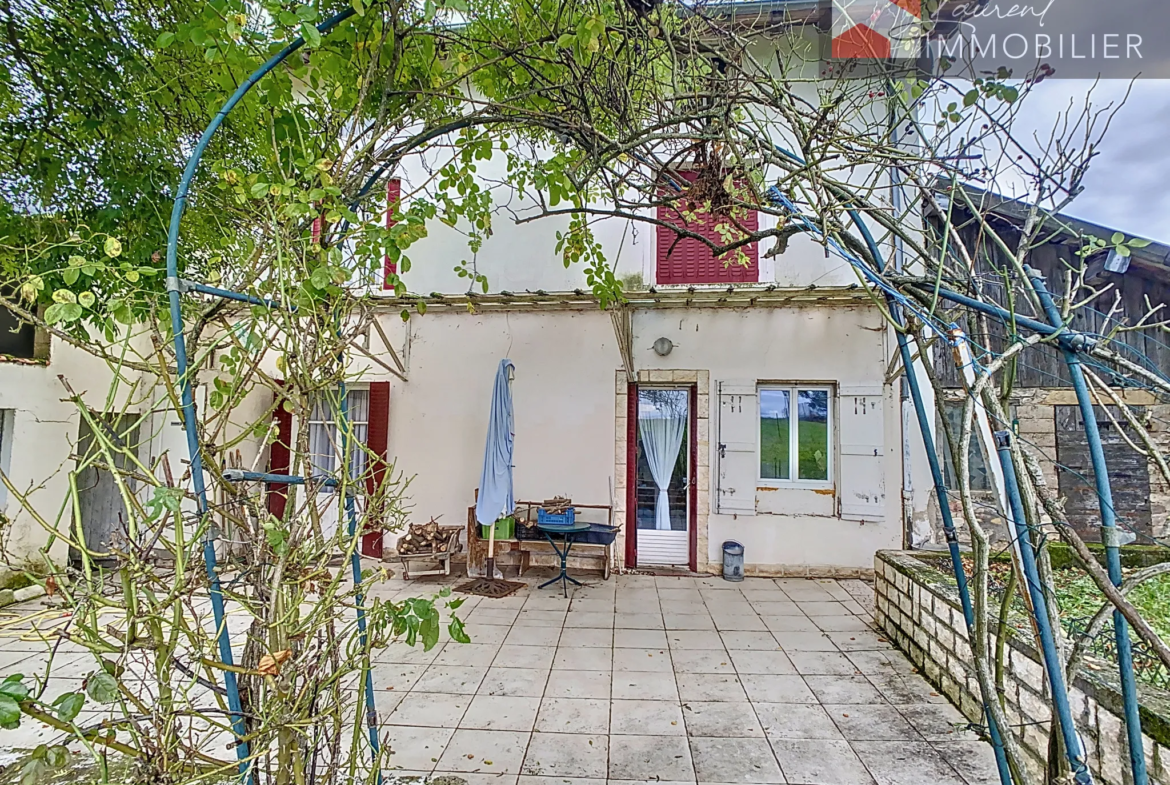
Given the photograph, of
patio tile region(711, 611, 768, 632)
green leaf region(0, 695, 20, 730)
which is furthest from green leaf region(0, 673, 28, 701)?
patio tile region(711, 611, 768, 632)

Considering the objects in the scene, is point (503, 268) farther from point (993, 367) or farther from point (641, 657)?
point (993, 367)

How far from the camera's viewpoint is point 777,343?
18.5 feet

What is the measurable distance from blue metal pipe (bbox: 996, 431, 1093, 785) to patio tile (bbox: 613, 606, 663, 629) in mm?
3211

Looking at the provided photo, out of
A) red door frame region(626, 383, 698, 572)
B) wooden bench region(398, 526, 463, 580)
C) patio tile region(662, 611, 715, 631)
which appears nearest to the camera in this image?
patio tile region(662, 611, 715, 631)

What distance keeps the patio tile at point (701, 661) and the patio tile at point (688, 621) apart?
467mm

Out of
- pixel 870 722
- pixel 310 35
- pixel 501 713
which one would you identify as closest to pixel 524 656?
pixel 501 713

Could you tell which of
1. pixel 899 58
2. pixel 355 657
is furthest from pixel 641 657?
pixel 899 58

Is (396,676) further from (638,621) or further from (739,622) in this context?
(739,622)

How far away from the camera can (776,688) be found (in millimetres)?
3062

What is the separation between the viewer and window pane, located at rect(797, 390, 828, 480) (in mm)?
5566

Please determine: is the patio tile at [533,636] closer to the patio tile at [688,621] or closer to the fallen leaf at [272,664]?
the patio tile at [688,621]

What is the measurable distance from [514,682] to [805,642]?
6.73 ft

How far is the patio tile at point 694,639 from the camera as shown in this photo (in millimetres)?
3697

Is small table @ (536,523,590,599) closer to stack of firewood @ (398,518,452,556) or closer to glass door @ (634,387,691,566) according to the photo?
glass door @ (634,387,691,566)
